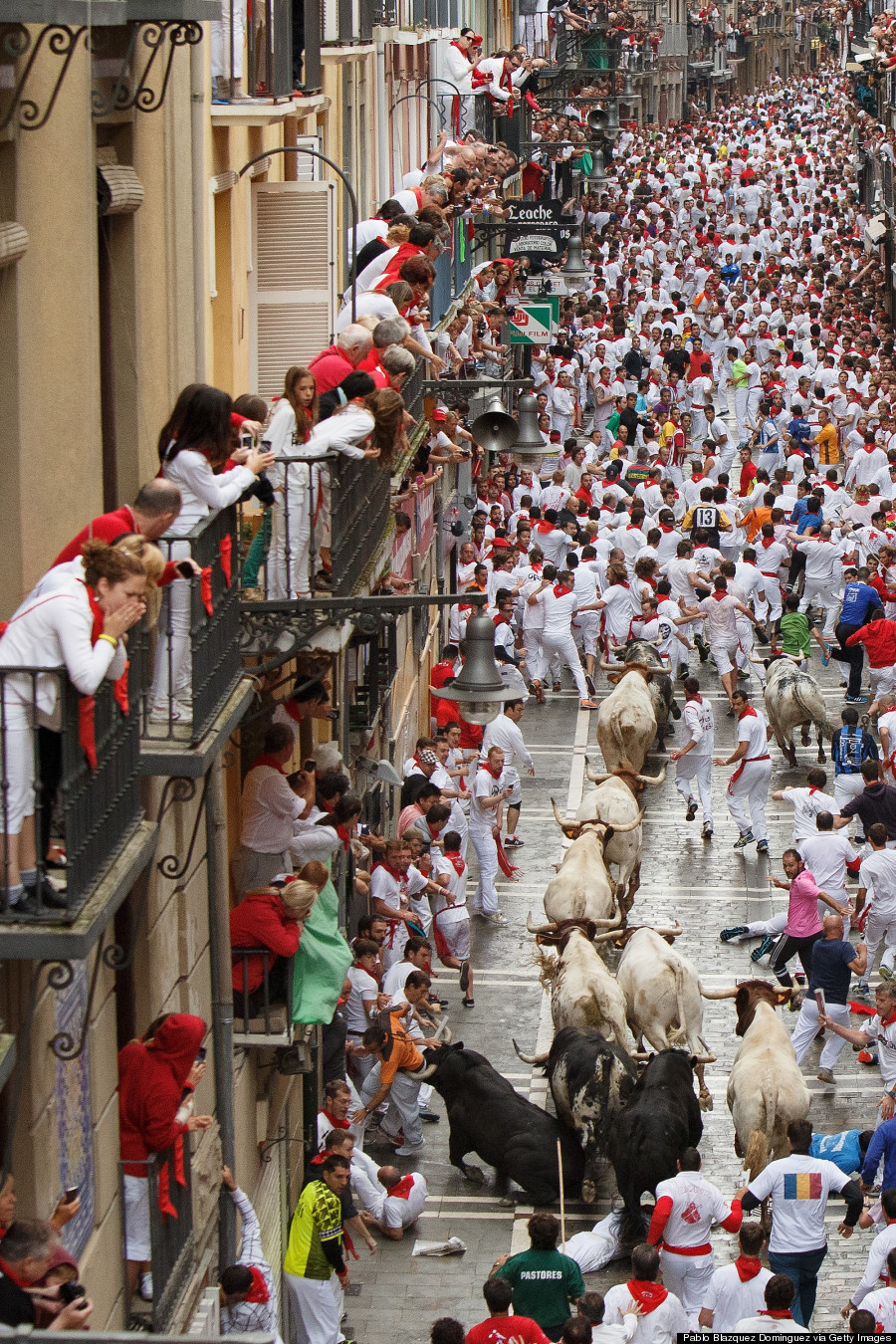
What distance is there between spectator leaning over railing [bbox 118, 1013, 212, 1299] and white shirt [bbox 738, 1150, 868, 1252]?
4.86 metres

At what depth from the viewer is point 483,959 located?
65.4 ft

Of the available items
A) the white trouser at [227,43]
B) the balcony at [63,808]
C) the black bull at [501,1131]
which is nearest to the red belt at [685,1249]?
the black bull at [501,1131]

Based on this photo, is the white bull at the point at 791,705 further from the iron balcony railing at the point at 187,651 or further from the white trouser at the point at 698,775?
the iron balcony railing at the point at 187,651

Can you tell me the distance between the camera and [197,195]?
11.1 metres

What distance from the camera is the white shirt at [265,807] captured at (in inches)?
494

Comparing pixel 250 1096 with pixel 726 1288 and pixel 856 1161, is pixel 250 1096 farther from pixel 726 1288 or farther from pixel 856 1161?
pixel 856 1161

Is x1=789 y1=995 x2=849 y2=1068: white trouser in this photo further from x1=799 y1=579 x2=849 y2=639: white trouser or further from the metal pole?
x1=799 y1=579 x2=849 y2=639: white trouser

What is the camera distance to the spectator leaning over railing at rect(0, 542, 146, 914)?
6855 mm

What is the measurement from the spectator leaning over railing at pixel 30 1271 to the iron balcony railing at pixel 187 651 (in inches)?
90.8

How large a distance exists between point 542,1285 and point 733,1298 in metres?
1.04

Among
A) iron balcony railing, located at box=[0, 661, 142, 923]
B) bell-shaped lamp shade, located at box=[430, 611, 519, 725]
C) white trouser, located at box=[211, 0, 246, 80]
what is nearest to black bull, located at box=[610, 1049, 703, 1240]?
bell-shaped lamp shade, located at box=[430, 611, 519, 725]

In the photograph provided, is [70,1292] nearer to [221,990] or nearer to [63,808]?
[63,808]

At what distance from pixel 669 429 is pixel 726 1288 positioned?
24366 mm

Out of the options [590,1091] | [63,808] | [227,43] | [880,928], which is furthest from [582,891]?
[63,808]
